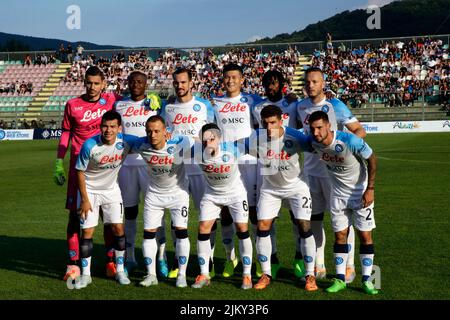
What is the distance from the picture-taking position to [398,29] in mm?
104812

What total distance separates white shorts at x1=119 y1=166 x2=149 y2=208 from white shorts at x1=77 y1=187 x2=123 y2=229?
0.56m

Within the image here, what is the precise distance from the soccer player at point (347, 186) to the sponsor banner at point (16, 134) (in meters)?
34.9

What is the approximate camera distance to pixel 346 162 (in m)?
7.31

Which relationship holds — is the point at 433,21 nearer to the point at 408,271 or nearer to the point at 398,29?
the point at 398,29

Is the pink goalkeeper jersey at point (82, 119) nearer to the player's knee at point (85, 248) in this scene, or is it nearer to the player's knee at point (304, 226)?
the player's knee at point (85, 248)

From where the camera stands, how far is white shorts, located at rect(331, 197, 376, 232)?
24.1 ft

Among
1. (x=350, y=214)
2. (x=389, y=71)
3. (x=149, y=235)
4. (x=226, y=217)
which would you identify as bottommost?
(x=149, y=235)

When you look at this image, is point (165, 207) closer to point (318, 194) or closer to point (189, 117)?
point (189, 117)

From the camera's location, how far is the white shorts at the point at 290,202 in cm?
767

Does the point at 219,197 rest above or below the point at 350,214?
above

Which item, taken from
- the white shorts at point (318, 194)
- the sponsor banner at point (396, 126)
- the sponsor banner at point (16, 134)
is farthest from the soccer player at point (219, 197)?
the sponsor banner at point (16, 134)

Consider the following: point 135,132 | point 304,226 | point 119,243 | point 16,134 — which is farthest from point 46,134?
point 304,226

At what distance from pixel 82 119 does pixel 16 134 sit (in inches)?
1306
